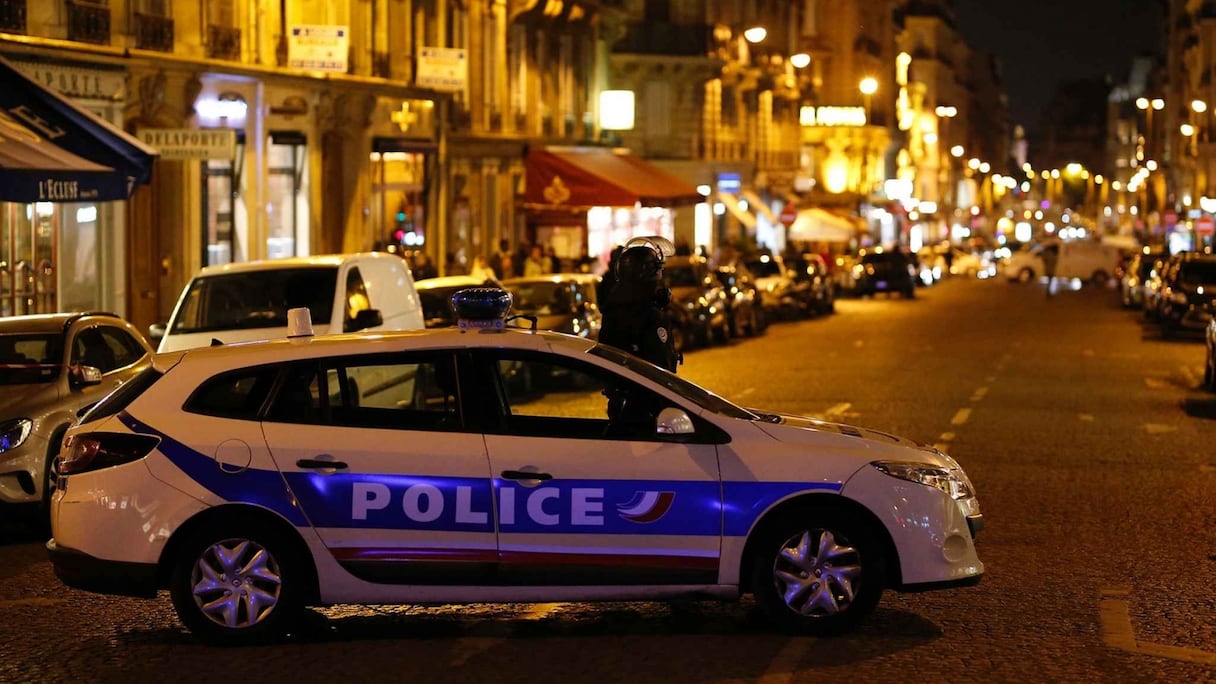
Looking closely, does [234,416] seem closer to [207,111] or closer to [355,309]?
[355,309]

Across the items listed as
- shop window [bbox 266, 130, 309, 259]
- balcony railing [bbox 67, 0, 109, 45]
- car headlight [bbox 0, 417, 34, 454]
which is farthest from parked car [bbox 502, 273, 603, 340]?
car headlight [bbox 0, 417, 34, 454]

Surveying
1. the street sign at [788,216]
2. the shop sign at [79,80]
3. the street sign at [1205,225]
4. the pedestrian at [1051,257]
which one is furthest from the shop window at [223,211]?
the street sign at [1205,225]

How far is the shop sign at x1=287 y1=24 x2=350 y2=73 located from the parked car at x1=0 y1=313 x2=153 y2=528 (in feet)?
50.6

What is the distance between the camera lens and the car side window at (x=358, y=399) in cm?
833

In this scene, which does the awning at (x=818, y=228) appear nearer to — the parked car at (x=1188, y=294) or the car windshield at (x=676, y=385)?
the parked car at (x=1188, y=294)

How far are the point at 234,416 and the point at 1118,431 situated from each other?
12294 mm

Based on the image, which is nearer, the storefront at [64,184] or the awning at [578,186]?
the storefront at [64,184]

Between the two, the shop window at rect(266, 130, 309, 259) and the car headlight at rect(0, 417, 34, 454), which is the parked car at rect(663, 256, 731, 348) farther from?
the car headlight at rect(0, 417, 34, 454)

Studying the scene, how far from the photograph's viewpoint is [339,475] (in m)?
8.21

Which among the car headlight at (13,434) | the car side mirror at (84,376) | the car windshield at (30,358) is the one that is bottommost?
the car headlight at (13,434)

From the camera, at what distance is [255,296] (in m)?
17.0

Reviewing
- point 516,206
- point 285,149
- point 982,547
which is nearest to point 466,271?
point 516,206

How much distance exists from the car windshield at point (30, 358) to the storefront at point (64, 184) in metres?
5.21

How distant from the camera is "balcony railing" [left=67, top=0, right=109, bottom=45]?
24.7m
